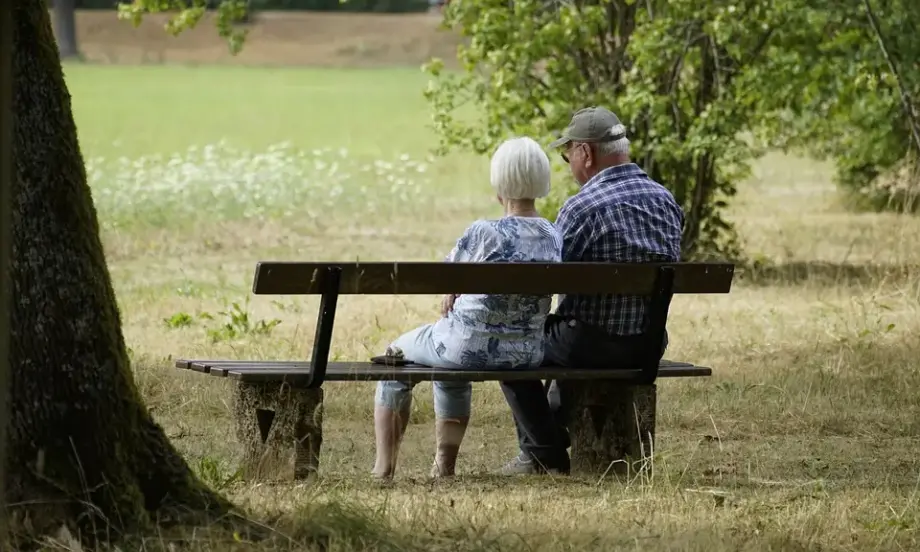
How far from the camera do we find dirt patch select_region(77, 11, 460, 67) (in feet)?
256

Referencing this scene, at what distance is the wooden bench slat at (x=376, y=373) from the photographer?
19.1 ft

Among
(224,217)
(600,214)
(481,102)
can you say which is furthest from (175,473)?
(224,217)

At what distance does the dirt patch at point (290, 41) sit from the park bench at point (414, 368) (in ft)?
230

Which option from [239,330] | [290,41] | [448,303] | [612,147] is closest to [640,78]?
[239,330]

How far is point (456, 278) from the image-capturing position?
5844mm

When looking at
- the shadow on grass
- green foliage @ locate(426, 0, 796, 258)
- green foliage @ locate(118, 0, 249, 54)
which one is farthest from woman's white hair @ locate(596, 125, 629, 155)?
green foliage @ locate(118, 0, 249, 54)

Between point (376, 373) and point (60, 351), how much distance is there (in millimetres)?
1503

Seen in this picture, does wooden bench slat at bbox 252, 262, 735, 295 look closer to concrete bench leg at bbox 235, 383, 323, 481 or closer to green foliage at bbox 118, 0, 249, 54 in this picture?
concrete bench leg at bbox 235, 383, 323, 481

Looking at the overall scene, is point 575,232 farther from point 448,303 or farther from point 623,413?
point 623,413

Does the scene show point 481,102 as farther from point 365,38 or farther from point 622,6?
point 365,38

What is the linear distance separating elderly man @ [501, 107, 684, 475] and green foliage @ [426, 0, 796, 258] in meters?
5.71

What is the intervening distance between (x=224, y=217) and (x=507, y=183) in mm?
15653

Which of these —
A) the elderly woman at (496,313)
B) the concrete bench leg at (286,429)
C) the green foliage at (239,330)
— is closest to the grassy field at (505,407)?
the green foliage at (239,330)

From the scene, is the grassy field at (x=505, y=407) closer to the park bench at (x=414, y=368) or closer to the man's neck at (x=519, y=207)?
the park bench at (x=414, y=368)
